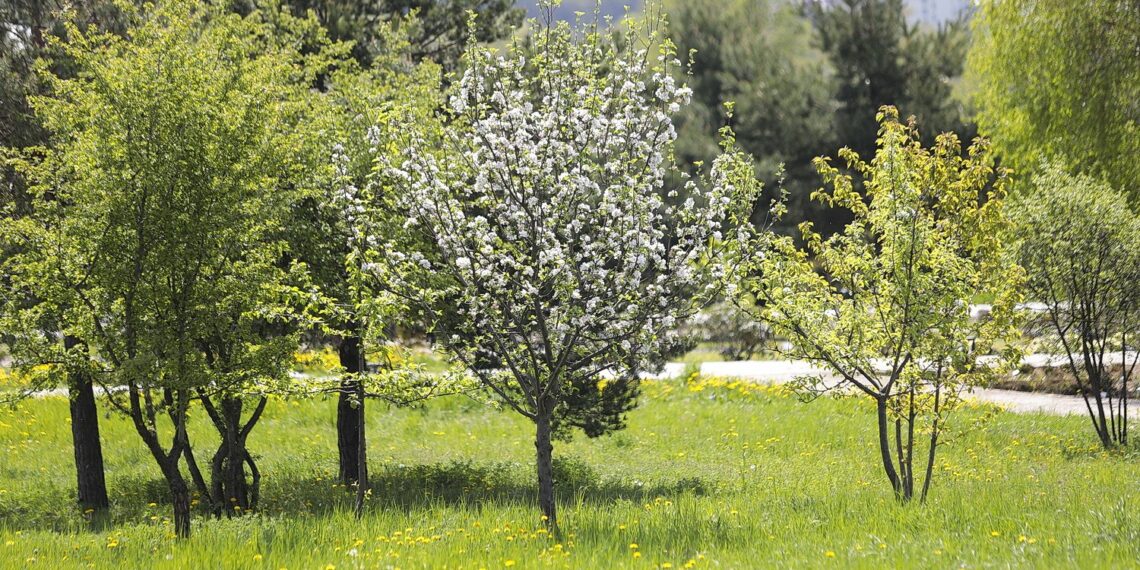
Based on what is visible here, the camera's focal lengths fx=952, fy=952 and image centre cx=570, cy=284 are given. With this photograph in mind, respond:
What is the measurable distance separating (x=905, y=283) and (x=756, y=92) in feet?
93.1

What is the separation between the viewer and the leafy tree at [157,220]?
8.25 metres

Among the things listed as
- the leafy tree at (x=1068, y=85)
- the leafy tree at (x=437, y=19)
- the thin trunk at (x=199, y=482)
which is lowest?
the thin trunk at (x=199, y=482)

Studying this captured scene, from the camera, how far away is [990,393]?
20.1 meters

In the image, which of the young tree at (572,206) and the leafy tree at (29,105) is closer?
the young tree at (572,206)

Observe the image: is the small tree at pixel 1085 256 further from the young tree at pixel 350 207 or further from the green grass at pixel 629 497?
the young tree at pixel 350 207

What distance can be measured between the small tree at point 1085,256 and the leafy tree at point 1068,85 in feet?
10.4

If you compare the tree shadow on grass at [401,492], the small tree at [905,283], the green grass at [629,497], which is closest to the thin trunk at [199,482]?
the tree shadow on grass at [401,492]

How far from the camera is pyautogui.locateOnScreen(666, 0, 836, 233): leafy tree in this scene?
34.8 m

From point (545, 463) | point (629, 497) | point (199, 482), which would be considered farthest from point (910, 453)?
point (199, 482)

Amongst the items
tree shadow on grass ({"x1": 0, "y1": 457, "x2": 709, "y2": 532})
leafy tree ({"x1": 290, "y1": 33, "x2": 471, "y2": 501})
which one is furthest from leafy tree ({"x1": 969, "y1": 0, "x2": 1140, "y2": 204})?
leafy tree ({"x1": 290, "y1": 33, "x2": 471, "y2": 501})

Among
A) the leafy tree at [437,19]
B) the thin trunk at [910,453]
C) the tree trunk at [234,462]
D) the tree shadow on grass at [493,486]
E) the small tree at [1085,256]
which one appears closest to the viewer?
the thin trunk at [910,453]

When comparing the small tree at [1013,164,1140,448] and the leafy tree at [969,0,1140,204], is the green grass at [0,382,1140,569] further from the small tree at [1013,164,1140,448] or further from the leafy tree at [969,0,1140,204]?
the leafy tree at [969,0,1140,204]

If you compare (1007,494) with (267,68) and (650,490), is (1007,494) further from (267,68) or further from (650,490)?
(267,68)

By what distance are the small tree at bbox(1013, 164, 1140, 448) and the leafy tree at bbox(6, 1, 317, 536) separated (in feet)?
34.1
